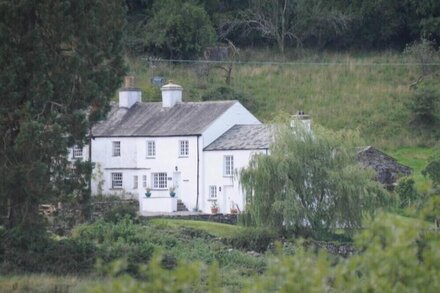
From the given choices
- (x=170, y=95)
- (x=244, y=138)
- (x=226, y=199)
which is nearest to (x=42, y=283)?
(x=226, y=199)

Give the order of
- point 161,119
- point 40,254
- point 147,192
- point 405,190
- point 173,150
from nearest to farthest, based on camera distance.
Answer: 1. point 40,254
2. point 405,190
3. point 147,192
4. point 173,150
5. point 161,119

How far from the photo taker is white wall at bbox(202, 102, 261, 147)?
70500 mm

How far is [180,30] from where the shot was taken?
9312 centimetres

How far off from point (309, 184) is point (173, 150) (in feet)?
39.7

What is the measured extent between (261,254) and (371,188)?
8.96 metres

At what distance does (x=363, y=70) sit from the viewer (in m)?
95.2

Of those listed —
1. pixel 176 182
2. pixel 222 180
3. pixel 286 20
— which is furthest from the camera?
pixel 286 20

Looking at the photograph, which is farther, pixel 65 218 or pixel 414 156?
pixel 414 156

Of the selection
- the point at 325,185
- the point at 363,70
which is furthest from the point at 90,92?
the point at 363,70

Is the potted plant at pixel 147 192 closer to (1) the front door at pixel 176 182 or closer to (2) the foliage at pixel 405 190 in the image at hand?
(1) the front door at pixel 176 182

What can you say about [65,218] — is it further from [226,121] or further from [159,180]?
[226,121]

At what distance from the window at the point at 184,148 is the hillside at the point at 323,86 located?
10.8m

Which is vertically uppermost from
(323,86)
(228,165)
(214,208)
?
(323,86)

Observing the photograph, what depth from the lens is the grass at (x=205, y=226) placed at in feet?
193
